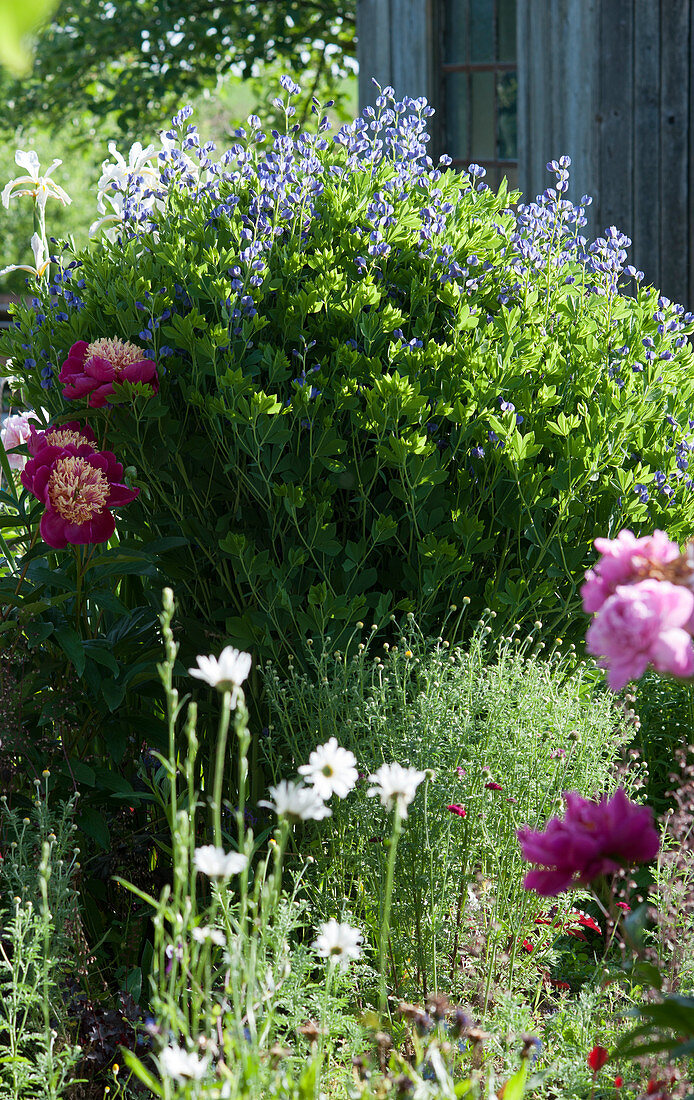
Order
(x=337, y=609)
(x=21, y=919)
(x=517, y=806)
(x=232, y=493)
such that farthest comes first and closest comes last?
1. (x=232, y=493)
2. (x=337, y=609)
3. (x=517, y=806)
4. (x=21, y=919)

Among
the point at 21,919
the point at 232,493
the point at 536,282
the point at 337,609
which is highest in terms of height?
the point at 536,282

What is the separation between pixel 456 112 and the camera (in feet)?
19.9

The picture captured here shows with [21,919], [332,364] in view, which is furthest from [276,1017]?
[332,364]

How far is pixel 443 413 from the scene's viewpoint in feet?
8.43

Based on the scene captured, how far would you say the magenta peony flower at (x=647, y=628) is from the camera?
1.20 meters

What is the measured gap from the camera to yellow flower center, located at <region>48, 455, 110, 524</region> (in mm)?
2289

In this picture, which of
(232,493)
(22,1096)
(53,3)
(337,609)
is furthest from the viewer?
(232,493)

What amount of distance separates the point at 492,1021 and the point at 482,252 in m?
1.81

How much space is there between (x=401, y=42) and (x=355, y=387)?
412cm

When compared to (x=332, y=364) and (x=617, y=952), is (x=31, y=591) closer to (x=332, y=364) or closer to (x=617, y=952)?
(x=332, y=364)

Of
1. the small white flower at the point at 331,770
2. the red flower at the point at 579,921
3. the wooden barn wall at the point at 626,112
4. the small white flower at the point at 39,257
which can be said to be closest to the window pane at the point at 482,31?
the wooden barn wall at the point at 626,112

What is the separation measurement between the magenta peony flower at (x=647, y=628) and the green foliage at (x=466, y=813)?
94 cm

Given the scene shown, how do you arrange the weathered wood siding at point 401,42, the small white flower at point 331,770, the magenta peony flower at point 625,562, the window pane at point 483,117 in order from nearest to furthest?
the magenta peony flower at point 625,562 → the small white flower at point 331,770 → the weathered wood siding at point 401,42 → the window pane at point 483,117

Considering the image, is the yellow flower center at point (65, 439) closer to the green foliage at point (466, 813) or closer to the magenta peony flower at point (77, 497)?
the magenta peony flower at point (77, 497)
